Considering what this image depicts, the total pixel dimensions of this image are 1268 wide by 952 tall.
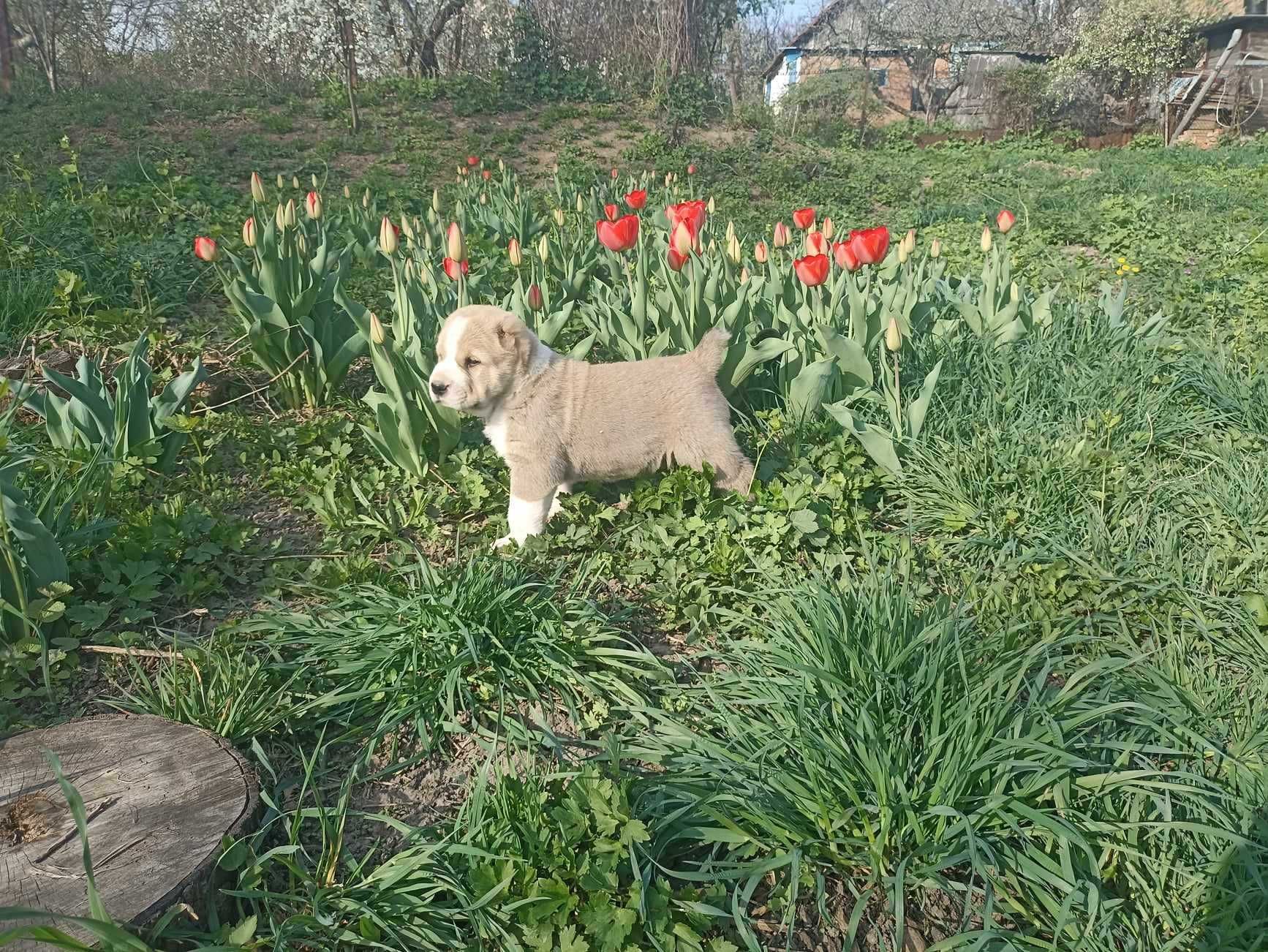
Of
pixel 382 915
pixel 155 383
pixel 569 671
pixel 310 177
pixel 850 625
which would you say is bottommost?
pixel 382 915

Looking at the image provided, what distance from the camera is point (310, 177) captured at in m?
9.22

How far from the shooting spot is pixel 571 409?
3207 mm

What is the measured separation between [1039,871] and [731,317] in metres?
2.57

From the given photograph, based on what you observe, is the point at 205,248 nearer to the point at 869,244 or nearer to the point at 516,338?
the point at 516,338

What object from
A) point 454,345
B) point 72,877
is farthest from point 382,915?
point 454,345

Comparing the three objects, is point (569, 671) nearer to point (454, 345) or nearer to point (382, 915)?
point (382, 915)

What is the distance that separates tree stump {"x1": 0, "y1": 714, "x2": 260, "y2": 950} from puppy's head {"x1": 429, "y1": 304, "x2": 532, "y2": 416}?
137 centimetres

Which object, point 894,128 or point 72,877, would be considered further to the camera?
point 894,128

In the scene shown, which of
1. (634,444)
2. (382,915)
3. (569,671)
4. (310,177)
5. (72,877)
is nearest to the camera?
(72,877)

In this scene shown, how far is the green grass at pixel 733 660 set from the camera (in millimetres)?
1847

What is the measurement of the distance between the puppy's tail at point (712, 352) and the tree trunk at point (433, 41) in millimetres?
13659

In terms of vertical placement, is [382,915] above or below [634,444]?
below

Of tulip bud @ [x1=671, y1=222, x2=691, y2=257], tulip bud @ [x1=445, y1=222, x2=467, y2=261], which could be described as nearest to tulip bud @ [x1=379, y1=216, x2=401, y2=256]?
tulip bud @ [x1=445, y1=222, x2=467, y2=261]

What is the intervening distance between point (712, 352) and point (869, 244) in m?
1.02
